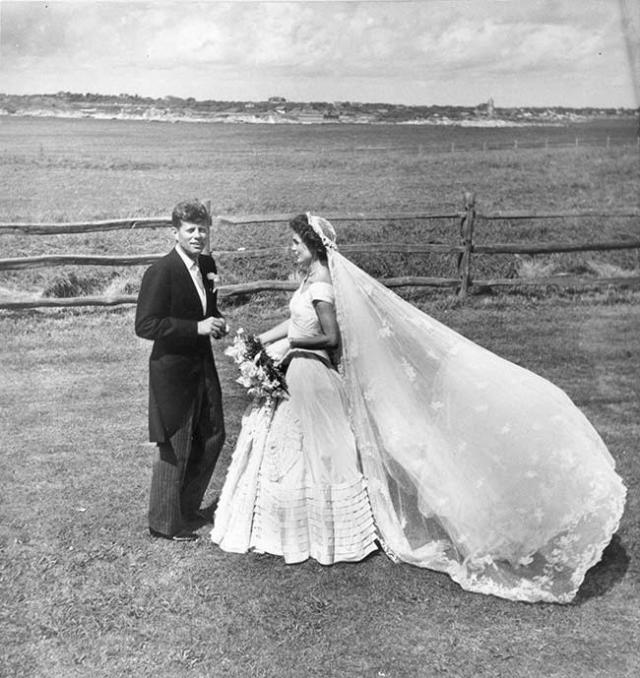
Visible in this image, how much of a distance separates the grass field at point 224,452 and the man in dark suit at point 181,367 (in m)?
0.34

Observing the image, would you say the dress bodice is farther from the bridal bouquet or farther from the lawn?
the lawn

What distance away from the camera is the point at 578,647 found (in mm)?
3127

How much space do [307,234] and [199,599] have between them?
1909 mm

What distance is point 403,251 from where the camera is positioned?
29.0 ft

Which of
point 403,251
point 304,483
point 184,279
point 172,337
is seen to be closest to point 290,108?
point 184,279

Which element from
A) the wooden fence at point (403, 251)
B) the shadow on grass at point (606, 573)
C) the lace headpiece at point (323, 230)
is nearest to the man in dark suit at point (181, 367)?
the lace headpiece at point (323, 230)

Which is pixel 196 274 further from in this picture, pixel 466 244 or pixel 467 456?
pixel 466 244

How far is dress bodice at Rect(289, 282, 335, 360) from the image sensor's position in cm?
378

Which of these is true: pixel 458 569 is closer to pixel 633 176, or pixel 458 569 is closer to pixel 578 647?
pixel 578 647

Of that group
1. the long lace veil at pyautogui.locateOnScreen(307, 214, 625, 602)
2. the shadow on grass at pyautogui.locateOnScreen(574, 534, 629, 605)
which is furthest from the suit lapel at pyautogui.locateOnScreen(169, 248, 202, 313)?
the shadow on grass at pyautogui.locateOnScreen(574, 534, 629, 605)

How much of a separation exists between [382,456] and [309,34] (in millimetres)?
3571

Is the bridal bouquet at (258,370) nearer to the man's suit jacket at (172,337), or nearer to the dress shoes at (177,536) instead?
the man's suit jacket at (172,337)

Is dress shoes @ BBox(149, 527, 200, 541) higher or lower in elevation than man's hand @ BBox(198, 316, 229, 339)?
lower

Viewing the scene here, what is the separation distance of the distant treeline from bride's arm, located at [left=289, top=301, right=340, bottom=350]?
9.03 ft
